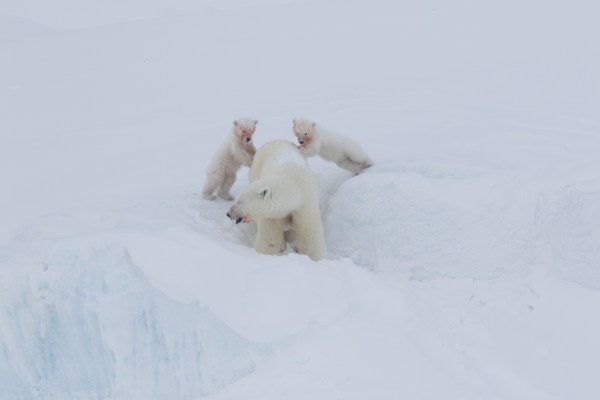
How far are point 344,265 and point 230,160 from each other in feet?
7.77

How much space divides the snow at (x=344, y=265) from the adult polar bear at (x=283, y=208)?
1.12 feet

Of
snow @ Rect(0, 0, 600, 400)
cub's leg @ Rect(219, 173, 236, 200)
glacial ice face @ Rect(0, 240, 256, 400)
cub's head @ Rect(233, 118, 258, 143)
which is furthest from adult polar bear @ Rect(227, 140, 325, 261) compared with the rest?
glacial ice face @ Rect(0, 240, 256, 400)

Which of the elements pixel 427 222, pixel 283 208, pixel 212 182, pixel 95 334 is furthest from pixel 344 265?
pixel 212 182

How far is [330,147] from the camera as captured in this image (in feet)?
19.2

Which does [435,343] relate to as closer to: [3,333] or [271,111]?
[3,333]

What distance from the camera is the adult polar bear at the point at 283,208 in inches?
162

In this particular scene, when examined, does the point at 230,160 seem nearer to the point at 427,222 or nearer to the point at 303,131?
A: the point at 303,131

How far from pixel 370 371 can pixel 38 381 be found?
2002 mm

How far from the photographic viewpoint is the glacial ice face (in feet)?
10.4

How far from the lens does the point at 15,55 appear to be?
19016 millimetres

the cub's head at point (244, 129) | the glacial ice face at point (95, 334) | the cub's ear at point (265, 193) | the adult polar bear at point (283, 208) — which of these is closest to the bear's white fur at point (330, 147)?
the cub's head at point (244, 129)

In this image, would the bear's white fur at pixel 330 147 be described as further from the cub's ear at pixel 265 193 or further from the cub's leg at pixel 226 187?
the cub's ear at pixel 265 193

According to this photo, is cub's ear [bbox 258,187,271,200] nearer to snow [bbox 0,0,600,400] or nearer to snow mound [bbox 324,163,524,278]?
snow [bbox 0,0,600,400]

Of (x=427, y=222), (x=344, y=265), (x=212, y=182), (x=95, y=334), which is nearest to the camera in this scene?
(x=95, y=334)
